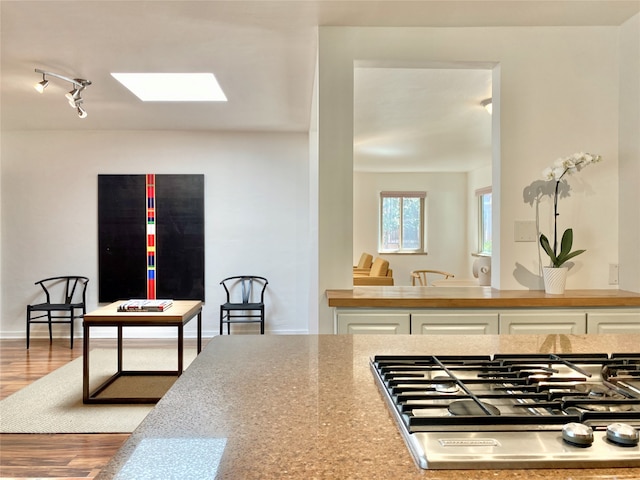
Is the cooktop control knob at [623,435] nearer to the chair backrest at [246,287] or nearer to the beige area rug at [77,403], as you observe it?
the beige area rug at [77,403]

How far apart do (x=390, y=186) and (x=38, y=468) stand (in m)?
7.53

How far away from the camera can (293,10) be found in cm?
224

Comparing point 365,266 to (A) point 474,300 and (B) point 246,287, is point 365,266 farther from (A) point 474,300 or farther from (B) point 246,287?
(A) point 474,300

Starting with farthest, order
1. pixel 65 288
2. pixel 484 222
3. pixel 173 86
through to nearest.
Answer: pixel 484 222 → pixel 65 288 → pixel 173 86

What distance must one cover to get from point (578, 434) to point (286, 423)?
453 mm

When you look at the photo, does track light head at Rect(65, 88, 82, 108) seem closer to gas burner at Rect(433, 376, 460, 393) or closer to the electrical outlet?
gas burner at Rect(433, 376, 460, 393)

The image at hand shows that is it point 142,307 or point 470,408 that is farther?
point 142,307

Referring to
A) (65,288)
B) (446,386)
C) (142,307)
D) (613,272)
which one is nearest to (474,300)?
(613,272)

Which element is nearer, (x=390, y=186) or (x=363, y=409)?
(x=363, y=409)

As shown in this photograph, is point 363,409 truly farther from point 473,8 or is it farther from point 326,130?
point 473,8

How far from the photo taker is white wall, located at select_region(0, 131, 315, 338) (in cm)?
498

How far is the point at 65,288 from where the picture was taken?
4.96 meters

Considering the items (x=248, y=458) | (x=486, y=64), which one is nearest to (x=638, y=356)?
(x=248, y=458)

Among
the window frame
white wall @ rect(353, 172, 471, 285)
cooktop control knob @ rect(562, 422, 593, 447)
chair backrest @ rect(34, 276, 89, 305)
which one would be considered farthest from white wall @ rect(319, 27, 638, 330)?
white wall @ rect(353, 172, 471, 285)
